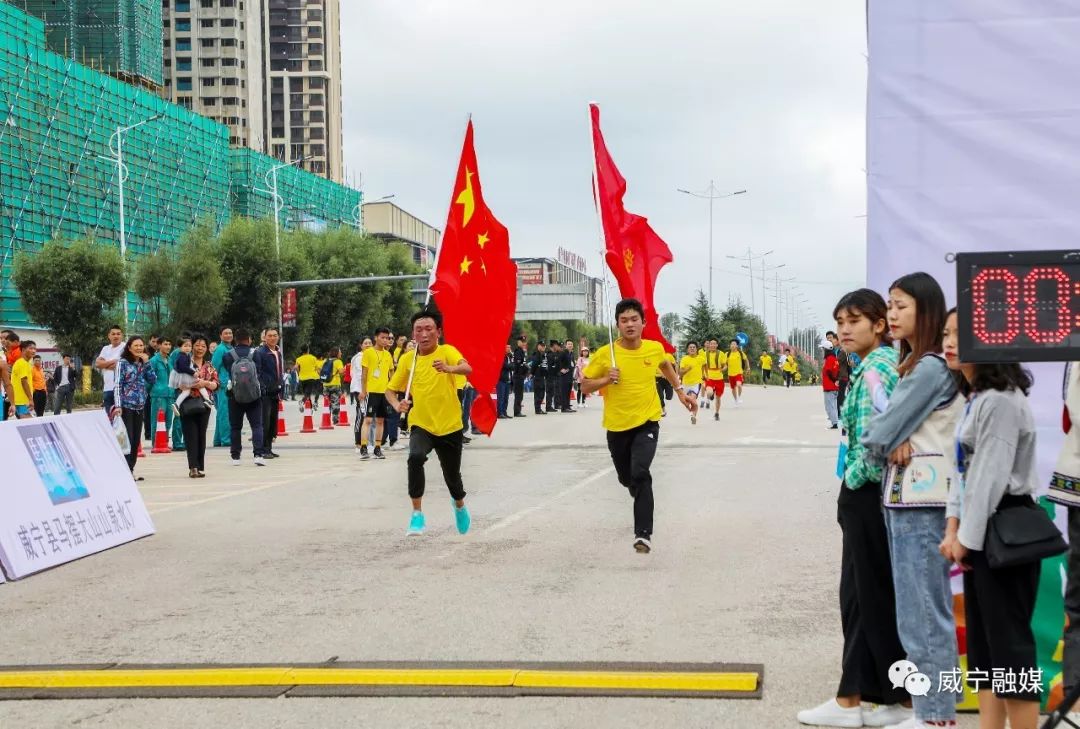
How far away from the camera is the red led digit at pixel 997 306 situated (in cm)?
375

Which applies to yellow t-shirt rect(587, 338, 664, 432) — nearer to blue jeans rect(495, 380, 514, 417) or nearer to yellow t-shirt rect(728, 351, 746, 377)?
blue jeans rect(495, 380, 514, 417)

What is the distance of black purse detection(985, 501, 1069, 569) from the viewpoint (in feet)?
13.0

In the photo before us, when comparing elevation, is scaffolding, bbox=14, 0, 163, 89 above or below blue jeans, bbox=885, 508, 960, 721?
above

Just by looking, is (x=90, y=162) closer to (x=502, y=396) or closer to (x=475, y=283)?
(x=502, y=396)

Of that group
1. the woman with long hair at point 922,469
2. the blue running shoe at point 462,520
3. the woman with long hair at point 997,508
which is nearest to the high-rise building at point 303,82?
the blue running shoe at point 462,520

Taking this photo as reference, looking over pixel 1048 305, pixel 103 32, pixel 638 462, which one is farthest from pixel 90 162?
pixel 1048 305

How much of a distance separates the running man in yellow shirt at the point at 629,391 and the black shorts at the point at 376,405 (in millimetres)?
9543

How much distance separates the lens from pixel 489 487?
47.6 feet

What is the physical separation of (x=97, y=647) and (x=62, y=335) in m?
43.0

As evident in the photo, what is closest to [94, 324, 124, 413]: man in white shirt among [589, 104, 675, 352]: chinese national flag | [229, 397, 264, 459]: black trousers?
[229, 397, 264, 459]: black trousers

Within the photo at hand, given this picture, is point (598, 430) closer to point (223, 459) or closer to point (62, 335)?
point (223, 459)

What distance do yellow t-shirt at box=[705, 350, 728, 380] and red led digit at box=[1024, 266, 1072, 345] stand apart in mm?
25711

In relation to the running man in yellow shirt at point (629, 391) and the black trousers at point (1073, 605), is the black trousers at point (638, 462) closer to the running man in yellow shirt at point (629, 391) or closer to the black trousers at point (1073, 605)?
the running man in yellow shirt at point (629, 391)

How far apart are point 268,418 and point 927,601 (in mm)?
16101
